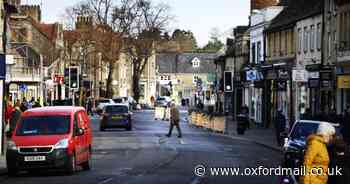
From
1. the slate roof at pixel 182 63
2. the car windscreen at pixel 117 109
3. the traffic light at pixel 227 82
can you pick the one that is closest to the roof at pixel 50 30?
the car windscreen at pixel 117 109

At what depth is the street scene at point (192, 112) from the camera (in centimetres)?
2575

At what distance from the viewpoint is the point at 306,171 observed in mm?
14047

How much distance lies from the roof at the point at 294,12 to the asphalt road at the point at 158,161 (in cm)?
1086

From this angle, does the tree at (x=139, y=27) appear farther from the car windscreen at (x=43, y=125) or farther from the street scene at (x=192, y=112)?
the car windscreen at (x=43, y=125)

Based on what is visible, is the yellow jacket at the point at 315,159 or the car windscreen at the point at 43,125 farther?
the car windscreen at the point at 43,125

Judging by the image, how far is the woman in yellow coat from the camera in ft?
45.4

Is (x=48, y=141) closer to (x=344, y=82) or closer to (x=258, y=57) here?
(x=344, y=82)

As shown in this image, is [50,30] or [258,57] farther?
[50,30]

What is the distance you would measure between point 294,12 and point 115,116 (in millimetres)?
14095

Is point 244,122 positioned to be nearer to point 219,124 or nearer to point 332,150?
point 219,124

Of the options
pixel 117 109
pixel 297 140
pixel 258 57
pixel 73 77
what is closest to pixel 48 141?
pixel 297 140

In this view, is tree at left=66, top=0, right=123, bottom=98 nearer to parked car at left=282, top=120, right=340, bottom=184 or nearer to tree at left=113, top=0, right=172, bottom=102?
tree at left=113, top=0, right=172, bottom=102

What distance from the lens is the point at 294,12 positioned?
65.0 meters

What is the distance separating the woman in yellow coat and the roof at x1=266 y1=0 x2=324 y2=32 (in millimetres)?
41575
